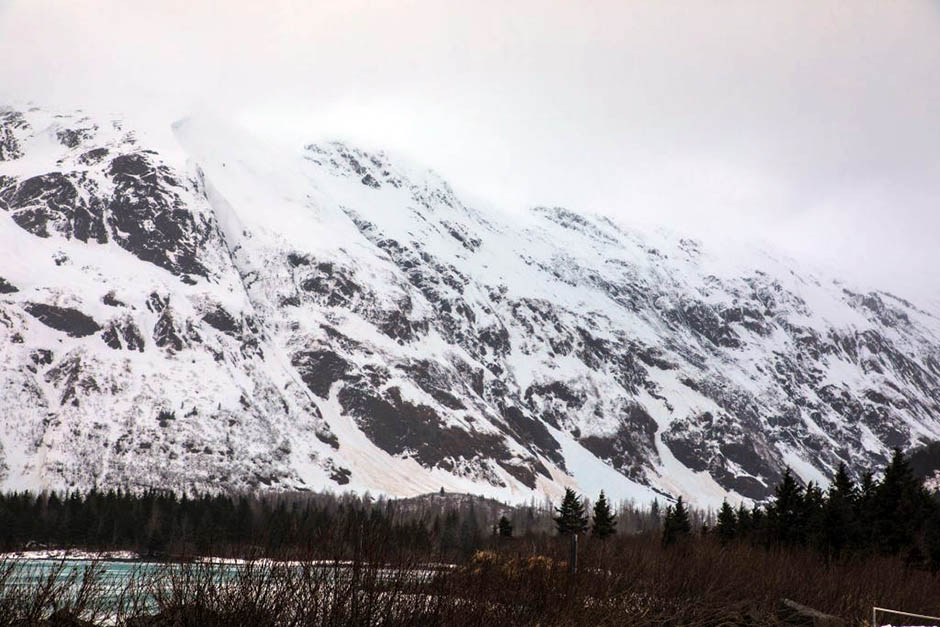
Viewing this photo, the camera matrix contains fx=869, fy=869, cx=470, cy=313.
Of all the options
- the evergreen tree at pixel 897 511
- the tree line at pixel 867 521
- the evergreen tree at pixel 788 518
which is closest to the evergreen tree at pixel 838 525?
the tree line at pixel 867 521

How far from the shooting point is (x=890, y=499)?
213ft

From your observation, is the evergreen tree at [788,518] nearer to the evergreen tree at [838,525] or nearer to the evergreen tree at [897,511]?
the evergreen tree at [838,525]

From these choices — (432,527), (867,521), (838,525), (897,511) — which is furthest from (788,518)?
(432,527)

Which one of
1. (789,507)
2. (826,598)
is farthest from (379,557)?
(789,507)

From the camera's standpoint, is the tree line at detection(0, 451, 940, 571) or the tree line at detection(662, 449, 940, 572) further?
the tree line at detection(662, 449, 940, 572)

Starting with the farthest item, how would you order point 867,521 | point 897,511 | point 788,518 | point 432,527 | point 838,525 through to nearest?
1. point 432,527
2. point 788,518
3. point 838,525
4. point 867,521
5. point 897,511

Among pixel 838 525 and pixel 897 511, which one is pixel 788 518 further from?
pixel 897 511

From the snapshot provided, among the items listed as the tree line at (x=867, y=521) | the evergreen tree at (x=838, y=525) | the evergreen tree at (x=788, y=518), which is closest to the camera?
the tree line at (x=867, y=521)

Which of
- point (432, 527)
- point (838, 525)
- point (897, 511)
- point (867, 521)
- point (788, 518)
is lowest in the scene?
point (432, 527)

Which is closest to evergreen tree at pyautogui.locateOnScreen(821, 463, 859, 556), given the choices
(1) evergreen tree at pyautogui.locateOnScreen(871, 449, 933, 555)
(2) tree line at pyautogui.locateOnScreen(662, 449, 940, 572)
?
(2) tree line at pyautogui.locateOnScreen(662, 449, 940, 572)

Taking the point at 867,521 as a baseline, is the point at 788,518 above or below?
below

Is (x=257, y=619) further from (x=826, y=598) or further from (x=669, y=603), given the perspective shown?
(x=826, y=598)

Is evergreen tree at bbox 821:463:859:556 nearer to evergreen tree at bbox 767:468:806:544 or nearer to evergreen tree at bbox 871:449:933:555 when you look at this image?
evergreen tree at bbox 871:449:933:555

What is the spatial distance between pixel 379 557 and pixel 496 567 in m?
8.03
